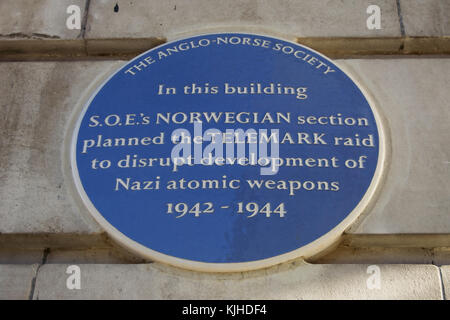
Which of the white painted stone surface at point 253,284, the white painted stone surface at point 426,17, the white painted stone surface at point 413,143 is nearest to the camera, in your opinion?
the white painted stone surface at point 253,284

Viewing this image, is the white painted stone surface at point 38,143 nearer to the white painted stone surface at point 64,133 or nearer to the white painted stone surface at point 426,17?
the white painted stone surface at point 64,133

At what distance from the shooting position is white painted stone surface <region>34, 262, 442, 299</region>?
11.4 feet

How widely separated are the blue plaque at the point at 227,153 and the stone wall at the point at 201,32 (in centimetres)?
13

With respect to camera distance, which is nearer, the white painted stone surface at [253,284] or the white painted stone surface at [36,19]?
the white painted stone surface at [253,284]

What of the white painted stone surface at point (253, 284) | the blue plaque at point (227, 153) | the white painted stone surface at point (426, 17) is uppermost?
the white painted stone surface at point (426, 17)

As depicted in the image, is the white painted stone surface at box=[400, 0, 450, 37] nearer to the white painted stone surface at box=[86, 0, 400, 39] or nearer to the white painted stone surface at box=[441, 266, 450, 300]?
the white painted stone surface at box=[86, 0, 400, 39]

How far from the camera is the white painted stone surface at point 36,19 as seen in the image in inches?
180

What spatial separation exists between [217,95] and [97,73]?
0.85m

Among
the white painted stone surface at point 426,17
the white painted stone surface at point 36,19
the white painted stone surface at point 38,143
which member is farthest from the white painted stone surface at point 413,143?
the white painted stone surface at point 36,19

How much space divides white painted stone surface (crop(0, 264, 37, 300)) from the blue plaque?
48 centimetres

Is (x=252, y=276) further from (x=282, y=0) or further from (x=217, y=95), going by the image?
(x=282, y=0)

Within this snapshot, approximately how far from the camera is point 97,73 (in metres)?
4.39

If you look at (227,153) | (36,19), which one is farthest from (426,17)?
(36,19)

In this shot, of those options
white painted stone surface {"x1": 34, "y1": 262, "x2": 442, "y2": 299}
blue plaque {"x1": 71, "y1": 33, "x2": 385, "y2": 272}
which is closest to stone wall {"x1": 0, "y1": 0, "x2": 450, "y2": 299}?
white painted stone surface {"x1": 34, "y1": 262, "x2": 442, "y2": 299}
